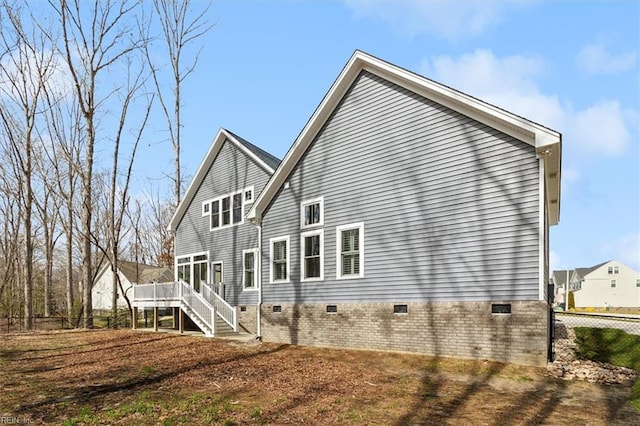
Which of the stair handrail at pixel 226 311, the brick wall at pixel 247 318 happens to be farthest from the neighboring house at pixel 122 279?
the brick wall at pixel 247 318

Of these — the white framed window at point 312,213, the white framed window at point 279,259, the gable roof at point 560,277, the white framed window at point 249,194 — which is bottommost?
the gable roof at point 560,277

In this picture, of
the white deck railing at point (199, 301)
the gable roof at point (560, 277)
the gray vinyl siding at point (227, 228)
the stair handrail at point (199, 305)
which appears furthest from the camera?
the gable roof at point (560, 277)

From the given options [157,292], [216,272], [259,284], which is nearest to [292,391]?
[259,284]

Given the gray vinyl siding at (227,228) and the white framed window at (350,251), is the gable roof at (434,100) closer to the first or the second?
the gray vinyl siding at (227,228)

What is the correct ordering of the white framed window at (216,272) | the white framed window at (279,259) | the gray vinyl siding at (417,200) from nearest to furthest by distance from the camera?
the gray vinyl siding at (417,200) → the white framed window at (279,259) → the white framed window at (216,272)

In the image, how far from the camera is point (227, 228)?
2089 centimetres

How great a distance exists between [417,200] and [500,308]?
368cm

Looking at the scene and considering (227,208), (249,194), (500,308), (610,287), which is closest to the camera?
(500,308)

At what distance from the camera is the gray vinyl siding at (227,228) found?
64.3ft

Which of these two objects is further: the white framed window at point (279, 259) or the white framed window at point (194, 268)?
the white framed window at point (194, 268)

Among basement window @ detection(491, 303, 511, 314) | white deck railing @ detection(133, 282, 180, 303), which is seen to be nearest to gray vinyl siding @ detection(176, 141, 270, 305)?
white deck railing @ detection(133, 282, 180, 303)

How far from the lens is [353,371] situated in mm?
10438

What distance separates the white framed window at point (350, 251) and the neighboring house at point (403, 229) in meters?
0.04

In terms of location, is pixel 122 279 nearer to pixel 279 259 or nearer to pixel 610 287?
pixel 279 259
